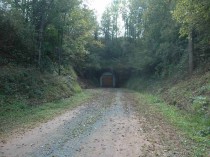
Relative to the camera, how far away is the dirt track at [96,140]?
756cm

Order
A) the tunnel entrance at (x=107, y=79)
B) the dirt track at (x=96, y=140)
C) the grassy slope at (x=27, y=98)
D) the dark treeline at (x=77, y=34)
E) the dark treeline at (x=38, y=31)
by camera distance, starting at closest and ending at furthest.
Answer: the dirt track at (x=96, y=140) → the grassy slope at (x=27, y=98) → the dark treeline at (x=77, y=34) → the dark treeline at (x=38, y=31) → the tunnel entrance at (x=107, y=79)

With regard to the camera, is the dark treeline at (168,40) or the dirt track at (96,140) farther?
the dark treeline at (168,40)

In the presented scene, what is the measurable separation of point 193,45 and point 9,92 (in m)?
14.8

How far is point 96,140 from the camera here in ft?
29.0

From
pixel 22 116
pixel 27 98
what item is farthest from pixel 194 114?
pixel 27 98

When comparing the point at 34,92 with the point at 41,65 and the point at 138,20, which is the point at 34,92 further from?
the point at 138,20

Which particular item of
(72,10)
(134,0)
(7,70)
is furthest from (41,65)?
(134,0)

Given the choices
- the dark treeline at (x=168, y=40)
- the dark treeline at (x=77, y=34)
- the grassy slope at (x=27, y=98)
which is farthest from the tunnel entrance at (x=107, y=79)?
the grassy slope at (x=27, y=98)

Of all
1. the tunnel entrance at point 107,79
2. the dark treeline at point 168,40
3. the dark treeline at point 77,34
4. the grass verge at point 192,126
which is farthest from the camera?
the tunnel entrance at point 107,79

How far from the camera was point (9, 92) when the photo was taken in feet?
52.6

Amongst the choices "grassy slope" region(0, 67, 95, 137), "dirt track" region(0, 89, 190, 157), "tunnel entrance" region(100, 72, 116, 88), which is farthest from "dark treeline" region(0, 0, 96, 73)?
"tunnel entrance" region(100, 72, 116, 88)

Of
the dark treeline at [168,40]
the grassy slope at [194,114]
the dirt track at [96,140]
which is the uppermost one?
the dark treeline at [168,40]

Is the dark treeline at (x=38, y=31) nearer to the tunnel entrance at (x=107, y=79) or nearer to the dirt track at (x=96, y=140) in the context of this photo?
the dirt track at (x=96, y=140)

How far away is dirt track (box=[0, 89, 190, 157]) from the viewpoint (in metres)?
7.56
